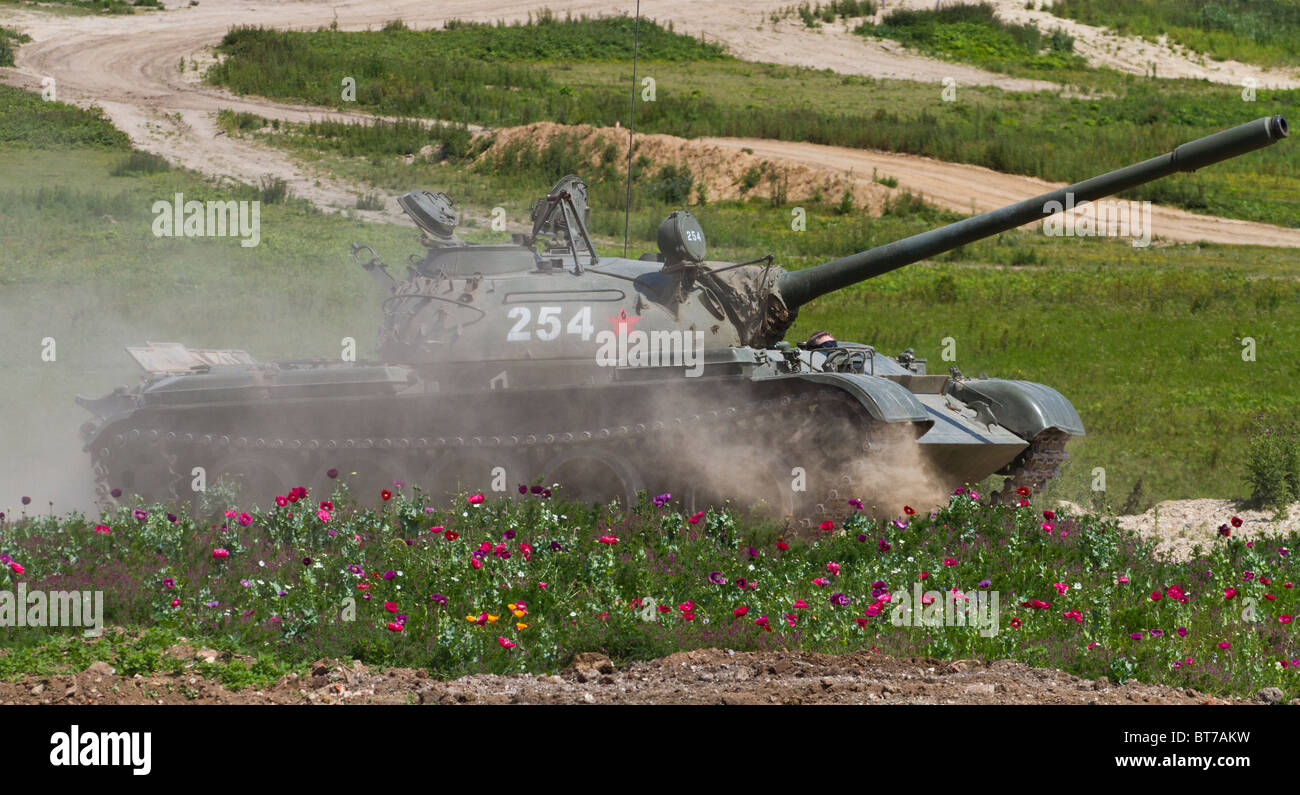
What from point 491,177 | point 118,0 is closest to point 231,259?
point 491,177

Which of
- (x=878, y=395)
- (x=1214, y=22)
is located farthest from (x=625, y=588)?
(x=1214, y=22)

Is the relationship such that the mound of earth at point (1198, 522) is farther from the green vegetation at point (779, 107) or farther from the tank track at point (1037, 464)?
the green vegetation at point (779, 107)

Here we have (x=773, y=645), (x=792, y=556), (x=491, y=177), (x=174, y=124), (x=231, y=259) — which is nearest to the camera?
(x=773, y=645)

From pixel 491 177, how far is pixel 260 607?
2816 cm

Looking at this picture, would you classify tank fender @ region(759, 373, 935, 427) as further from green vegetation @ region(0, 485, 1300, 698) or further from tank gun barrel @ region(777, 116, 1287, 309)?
tank gun barrel @ region(777, 116, 1287, 309)

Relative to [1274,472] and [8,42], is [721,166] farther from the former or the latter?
[1274,472]

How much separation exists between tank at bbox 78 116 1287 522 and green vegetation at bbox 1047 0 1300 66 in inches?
1932

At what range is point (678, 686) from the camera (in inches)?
317

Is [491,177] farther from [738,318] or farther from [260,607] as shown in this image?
[260,607]

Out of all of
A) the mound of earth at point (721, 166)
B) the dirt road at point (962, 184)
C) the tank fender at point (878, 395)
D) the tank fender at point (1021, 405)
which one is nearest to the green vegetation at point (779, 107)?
the dirt road at point (962, 184)

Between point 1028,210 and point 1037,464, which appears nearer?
point 1028,210

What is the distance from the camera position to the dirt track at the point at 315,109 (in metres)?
37.9

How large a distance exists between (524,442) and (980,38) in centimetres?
4758

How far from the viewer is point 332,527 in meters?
11.2
